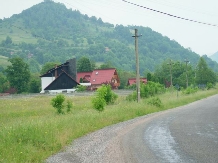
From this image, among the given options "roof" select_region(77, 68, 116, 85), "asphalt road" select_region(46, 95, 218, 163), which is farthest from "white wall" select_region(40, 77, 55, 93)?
"asphalt road" select_region(46, 95, 218, 163)

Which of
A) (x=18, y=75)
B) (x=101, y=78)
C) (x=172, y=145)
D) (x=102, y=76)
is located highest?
(x=18, y=75)

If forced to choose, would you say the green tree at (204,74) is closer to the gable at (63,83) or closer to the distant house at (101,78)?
the distant house at (101,78)

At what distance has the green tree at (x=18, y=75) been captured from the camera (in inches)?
3999

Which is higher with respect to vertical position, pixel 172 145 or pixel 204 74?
pixel 204 74

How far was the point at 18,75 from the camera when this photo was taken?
102 meters

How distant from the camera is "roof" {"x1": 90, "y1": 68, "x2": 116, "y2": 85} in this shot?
9681 cm

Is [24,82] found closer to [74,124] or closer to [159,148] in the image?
[74,124]

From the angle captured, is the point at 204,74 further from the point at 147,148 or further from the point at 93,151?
the point at 93,151

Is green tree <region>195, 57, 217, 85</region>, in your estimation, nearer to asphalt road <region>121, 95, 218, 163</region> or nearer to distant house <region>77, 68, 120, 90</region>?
distant house <region>77, 68, 120, 90</region>

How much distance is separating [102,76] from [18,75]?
937 inches

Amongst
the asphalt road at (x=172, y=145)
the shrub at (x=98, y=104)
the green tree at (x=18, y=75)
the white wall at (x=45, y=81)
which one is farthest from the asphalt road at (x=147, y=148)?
the green tree at (x=18, y=75)

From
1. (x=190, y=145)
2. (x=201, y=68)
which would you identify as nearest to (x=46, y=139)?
(x=190, y=145)

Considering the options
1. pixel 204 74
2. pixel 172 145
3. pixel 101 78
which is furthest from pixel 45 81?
pixel 172 145

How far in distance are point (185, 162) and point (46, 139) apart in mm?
5956
